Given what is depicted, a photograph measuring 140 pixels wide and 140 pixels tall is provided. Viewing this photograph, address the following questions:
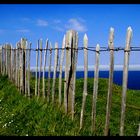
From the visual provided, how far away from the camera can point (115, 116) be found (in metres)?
12.9

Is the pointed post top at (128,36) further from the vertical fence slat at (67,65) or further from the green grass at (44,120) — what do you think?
the vertical fence slat at (67,65)

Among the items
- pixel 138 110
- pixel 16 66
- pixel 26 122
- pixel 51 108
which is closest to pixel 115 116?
pixel 138 110

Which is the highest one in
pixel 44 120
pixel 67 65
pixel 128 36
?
pixel 128 36

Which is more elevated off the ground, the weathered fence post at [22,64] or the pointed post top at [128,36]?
the pointed post top at [128,36]

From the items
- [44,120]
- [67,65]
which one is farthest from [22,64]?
[44,120]

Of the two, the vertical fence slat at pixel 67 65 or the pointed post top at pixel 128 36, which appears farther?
the vertical fence slat at pixel 67 65

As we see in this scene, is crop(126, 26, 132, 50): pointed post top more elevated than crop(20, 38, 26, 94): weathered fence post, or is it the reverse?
crop(126, 26, 132, 50): pointed post top

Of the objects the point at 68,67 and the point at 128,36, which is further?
the point at 68,67

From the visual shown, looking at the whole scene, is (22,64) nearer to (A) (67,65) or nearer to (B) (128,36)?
(A) (67,65)

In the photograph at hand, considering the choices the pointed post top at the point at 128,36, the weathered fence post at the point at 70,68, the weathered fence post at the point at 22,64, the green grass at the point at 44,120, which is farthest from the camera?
the weathered fence post at the point at 22,64

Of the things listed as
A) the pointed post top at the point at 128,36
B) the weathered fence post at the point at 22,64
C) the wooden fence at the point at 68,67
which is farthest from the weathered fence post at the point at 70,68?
the weathered fence post at the point at 22,64

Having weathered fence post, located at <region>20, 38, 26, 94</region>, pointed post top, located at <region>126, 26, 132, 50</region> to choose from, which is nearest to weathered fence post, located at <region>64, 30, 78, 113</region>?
pointed post top, located at <region>126, 26, 132, 50</region>

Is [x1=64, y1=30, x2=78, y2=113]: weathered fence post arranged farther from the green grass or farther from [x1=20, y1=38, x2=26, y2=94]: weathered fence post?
[x1=20, y1=38, x2=26, y2=94]: weathered fence post
